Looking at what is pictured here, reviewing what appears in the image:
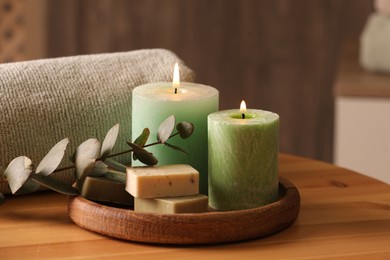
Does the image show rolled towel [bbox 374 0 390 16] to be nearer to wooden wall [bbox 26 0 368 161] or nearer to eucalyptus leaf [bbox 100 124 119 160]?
wooden wall [bbox 26 0 368 161]

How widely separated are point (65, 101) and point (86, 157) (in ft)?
0.44

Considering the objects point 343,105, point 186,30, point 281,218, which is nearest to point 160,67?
point 281,218

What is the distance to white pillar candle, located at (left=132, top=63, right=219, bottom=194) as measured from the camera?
783mm

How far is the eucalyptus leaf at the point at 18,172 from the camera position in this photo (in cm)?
75

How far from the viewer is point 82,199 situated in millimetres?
758

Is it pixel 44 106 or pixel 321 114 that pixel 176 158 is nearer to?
pixel 44 106

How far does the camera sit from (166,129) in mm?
760

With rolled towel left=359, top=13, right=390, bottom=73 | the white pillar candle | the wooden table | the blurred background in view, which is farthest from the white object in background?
the white pillar candle

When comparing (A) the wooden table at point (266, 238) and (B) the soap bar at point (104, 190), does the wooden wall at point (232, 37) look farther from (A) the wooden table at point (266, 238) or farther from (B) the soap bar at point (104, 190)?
(B) the soap bar at point (104, 190)

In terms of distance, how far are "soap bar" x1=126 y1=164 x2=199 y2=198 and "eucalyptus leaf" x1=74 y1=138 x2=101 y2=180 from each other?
1.6 inches

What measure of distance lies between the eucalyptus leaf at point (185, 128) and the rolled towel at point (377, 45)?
0.90 m

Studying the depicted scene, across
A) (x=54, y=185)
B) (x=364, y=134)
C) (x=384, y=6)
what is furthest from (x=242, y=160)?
(x=384, y=6)

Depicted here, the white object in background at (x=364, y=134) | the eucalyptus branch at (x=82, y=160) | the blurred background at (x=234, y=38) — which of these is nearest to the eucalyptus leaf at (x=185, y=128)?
the eucalyptus branch at (x=82, y=160)

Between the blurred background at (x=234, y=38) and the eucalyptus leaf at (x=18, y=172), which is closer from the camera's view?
the eucalyptus leaf at (x=18, y=172)
